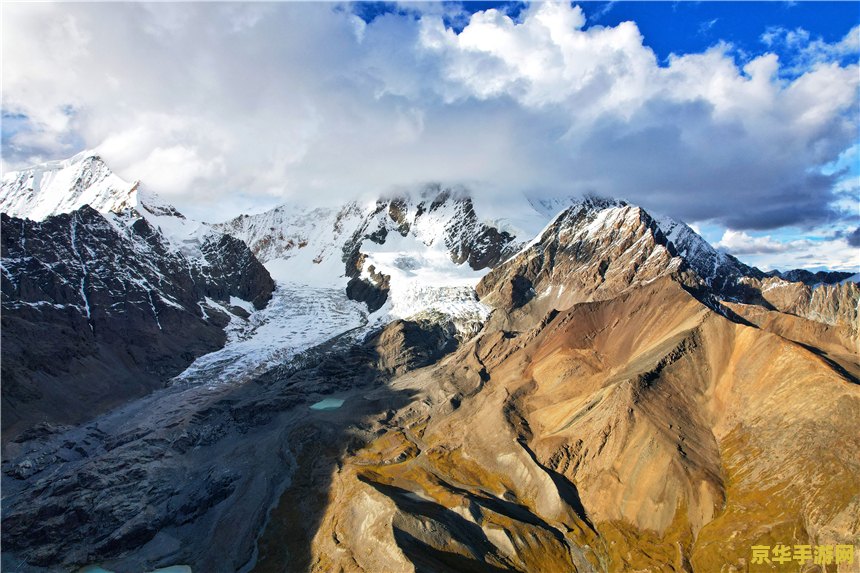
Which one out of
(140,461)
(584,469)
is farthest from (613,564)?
(140,461)

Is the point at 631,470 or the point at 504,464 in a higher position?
the point at 631,470

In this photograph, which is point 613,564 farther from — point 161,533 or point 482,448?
point 161,533

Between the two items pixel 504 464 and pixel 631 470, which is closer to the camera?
pixel 631 470

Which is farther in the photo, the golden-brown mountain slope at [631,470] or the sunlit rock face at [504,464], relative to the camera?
the sunlit rock face at [504,464]

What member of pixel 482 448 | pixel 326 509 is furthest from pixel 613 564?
pixel 326 509

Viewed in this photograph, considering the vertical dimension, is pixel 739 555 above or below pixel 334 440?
below

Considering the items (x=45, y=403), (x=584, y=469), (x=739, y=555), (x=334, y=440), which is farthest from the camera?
(x=45, y=403)

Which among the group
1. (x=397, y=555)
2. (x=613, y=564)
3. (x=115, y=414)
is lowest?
(x=613, y=564)

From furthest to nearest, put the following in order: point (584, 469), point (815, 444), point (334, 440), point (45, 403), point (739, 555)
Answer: point (45, 403)
point (334, 440)
point (584, 469)
point (815, 444)
point (739, 555)

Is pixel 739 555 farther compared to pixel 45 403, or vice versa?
pixel 45 403

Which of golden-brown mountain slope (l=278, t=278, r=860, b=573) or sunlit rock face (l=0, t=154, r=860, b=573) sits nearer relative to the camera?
golden-brown mountain slope (l=278, t=278, r=860, b=573)
